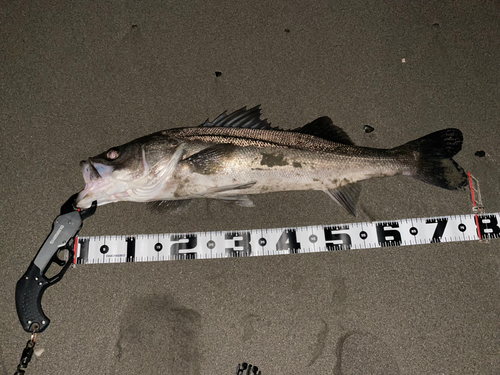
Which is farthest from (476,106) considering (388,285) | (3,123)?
(3,123)

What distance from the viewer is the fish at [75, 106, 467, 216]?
8.60 ft

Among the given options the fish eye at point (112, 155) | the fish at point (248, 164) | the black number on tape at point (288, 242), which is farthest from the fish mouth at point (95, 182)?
the black number on tape at point (288, 242)

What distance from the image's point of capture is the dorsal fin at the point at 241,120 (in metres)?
2.82

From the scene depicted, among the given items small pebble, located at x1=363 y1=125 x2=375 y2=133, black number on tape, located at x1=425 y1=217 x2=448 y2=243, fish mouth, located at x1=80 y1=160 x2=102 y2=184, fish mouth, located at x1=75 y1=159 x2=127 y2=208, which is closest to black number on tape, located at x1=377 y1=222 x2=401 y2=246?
black number on tape, located at x1=425 y1=217 x2=448 y2=243

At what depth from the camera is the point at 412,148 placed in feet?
9.41

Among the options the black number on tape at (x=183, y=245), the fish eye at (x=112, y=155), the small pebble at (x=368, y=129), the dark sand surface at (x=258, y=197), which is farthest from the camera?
the small pebble at (x=368, y=129)

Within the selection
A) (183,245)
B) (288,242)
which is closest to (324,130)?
(288,242)

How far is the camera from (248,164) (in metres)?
2.67

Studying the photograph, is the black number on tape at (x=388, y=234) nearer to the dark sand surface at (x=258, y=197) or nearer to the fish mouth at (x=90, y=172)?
the dark sand surface at (x=258, y=197)

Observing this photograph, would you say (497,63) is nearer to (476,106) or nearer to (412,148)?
(476,106)

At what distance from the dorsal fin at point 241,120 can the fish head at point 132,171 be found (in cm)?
42

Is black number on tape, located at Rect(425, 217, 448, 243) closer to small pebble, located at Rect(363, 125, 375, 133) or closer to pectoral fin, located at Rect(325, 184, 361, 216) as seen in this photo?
pectoral fin, located at Rect(325, 184, 361, 216)

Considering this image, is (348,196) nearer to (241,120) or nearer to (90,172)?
(241,120)

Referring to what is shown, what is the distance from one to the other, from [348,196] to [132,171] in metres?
1.87
